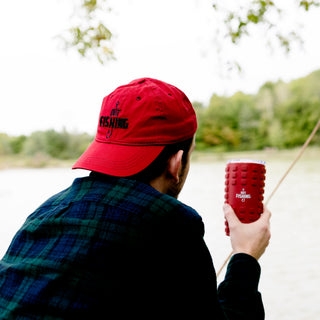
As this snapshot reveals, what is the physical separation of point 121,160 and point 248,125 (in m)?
21.9

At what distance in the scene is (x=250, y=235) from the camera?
1.02 metres

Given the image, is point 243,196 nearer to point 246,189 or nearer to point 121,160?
point 246,189

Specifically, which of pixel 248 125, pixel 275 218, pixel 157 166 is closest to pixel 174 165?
pixel 157 166

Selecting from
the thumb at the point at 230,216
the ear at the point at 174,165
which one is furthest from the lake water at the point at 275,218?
the ear at the point at 174,165

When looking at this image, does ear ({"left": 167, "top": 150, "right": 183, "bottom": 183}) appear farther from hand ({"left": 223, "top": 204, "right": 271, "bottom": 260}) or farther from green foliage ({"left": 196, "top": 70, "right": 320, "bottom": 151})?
green foliage ({"left": 196, "top": 70, "right": 320, "bottom": 151})

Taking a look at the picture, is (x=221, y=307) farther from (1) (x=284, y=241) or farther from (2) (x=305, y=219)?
(2) (x=305, y=219)

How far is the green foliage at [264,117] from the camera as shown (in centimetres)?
1972

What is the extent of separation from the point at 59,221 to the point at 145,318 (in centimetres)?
28

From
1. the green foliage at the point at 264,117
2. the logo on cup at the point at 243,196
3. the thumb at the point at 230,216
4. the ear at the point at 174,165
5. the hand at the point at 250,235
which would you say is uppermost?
the ear at the point at 174,165

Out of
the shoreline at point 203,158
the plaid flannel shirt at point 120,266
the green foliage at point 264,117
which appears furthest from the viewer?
the green foliage at point 264,117

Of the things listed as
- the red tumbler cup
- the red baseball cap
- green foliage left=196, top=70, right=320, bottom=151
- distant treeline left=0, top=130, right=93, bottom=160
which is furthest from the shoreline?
the red baseball cap

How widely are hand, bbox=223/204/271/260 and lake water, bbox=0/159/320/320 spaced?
13.6ft

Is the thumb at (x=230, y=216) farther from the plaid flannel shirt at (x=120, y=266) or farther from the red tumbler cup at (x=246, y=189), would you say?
the plaid flannel shirt at (x=120, y=266)

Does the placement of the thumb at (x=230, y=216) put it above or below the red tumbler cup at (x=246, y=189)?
below
